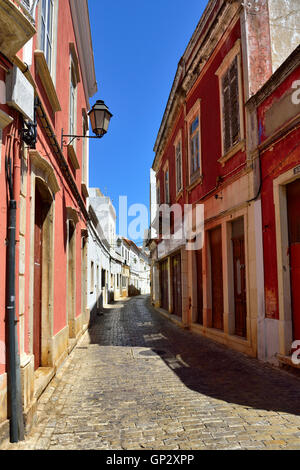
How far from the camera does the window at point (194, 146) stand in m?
11.7

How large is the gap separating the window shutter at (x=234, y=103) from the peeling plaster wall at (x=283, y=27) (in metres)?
0.89

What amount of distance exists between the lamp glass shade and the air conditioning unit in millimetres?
3332

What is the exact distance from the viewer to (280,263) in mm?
6461

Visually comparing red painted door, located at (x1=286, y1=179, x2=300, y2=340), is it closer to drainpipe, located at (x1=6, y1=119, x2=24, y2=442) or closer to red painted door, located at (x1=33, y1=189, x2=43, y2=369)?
red painted door, located at (x1=33, y1=189, x2=43, y2=369)

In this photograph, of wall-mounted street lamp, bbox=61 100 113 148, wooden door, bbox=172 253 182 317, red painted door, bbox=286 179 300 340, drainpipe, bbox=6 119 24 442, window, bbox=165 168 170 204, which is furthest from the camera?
window, bbox=165 168 170 204

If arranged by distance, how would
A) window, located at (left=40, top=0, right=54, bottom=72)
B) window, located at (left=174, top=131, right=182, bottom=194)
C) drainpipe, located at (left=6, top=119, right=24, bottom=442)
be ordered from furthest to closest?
1. window, located at (left=174, top=131, right=182, bottom=194)
2. window, located at (left=40, top=0, right=54, bottom=72)
3. drainpipe, located at (left=6, top=119, right=24, bottom=442)

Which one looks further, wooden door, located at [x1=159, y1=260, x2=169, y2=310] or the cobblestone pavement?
wooden door, located at [x1=159, y1=260, x2=169, y2=310]

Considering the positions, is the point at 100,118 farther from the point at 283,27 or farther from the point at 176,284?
the point at 176,284

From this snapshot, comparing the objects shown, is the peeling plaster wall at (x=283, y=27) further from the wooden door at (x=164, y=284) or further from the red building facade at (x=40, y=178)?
the wooden door at (x=164, y=284)

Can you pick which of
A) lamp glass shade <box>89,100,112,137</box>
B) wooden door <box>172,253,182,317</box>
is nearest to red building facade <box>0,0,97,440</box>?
lamp glass shade <box>89,100,112,137</box>

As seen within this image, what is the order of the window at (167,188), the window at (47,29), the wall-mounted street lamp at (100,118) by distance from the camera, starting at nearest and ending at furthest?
1. the window at (47,29)
2. the wall-mounted street lamp at (100,118)
3. the window at (167,188)

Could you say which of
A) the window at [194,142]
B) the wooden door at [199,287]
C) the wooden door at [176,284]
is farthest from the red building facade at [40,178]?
the wooden door at [176,284]

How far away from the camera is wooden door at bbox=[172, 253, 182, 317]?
1420cm
